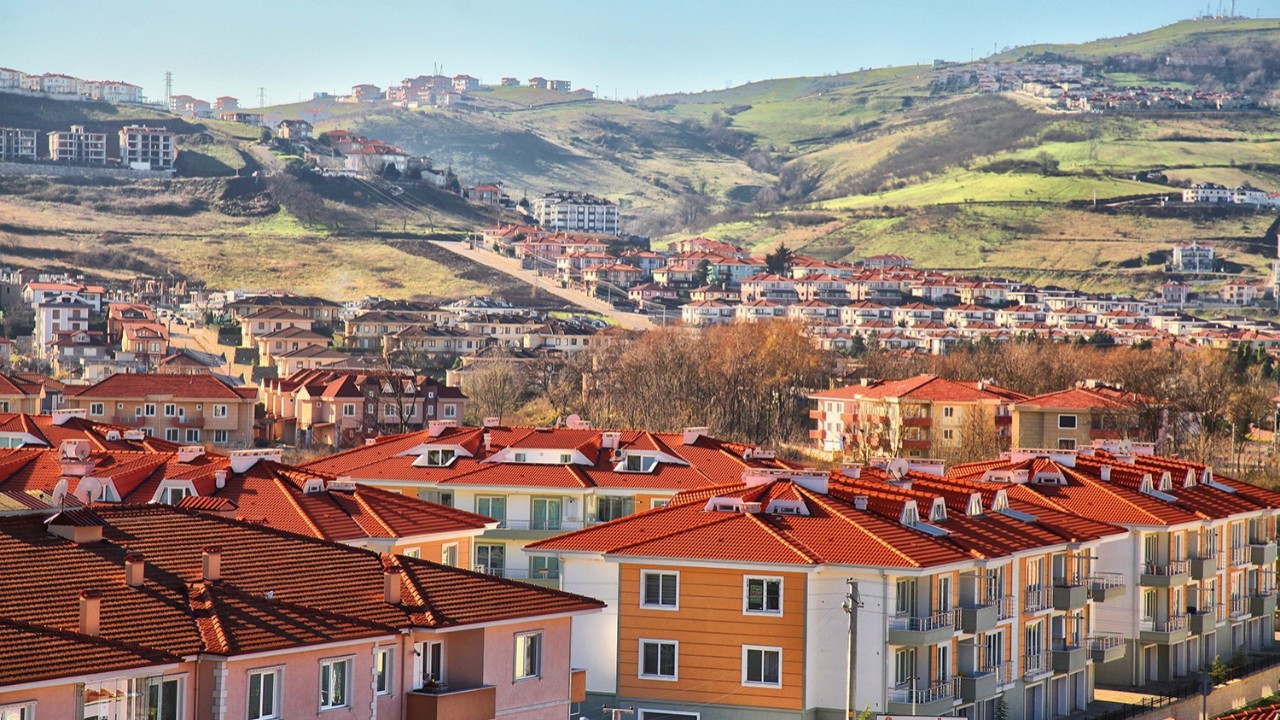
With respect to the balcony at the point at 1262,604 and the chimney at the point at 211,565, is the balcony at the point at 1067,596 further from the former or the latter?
the chimney at the point at 211,565

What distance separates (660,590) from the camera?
103 ft

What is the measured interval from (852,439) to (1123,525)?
46535 millimetres

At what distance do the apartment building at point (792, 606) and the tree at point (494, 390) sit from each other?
200 ft

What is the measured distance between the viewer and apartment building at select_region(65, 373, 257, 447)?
84875 mm

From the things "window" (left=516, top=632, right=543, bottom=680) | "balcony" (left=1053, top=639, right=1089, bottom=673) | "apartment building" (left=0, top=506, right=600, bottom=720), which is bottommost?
"balcony" (left=1053, top=639, right=1089, bottom=673)

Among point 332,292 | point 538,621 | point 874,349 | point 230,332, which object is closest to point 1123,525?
point 538,621

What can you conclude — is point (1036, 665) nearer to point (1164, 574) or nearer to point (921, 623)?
point (921, 623)

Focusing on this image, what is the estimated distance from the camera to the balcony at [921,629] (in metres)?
30.4

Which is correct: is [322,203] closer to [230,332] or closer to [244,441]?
[230,332]

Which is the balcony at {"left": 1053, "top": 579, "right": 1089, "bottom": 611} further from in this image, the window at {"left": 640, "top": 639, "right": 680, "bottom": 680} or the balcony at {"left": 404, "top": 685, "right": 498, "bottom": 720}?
the balcony at {"left": 404, "top": 685, "right": 498, "bottom": 720}

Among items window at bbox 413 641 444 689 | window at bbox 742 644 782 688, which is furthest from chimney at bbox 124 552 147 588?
window at bbox 742 644 782 688

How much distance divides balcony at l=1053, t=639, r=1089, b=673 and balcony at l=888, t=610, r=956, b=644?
6025mm

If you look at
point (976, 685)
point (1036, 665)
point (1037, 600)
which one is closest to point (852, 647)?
point (976, 685)

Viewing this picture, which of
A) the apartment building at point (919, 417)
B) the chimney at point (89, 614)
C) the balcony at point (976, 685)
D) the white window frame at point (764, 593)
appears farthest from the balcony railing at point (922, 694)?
the apartment building at point (919, 417)
